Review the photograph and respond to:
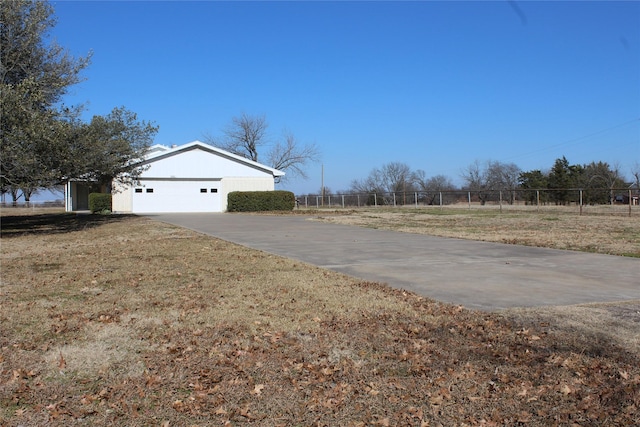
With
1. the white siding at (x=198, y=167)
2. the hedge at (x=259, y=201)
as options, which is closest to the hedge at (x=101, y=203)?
the white siding at (x=198, y=167)

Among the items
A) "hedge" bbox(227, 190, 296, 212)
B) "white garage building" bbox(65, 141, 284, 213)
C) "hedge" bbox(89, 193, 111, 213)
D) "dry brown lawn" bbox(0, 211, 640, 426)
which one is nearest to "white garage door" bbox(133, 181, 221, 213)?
"white garage building" bbox(65, 141, 284, 213)

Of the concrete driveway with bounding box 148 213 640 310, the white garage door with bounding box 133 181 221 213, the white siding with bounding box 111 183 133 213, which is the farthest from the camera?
the white garage door with bounding box 133 181 221 213

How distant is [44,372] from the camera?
13.5 ft

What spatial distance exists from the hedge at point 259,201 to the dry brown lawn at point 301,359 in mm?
26769

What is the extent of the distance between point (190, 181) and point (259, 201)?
16.8 ft

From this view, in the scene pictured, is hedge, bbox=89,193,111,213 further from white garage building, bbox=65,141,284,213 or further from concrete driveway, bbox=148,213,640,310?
concrete driveway, bbox=148,213,640,310

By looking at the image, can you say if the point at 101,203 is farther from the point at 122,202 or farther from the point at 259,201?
the point at 259,201

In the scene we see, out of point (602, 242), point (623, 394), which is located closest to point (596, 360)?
point (623, 394)

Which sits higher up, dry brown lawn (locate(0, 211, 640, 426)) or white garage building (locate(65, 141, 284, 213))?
white garage building (locate(65, 141, 284, 213))

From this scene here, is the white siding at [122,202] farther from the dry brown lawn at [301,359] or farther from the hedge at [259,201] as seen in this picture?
the dry brown lawn at [301,359]

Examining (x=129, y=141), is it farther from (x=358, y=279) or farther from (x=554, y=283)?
(x=554, y=283)

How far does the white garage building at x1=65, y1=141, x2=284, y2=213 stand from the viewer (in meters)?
33.4

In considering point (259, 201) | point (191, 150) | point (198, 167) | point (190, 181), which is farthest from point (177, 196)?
point (259, 201)

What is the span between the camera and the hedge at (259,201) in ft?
112
